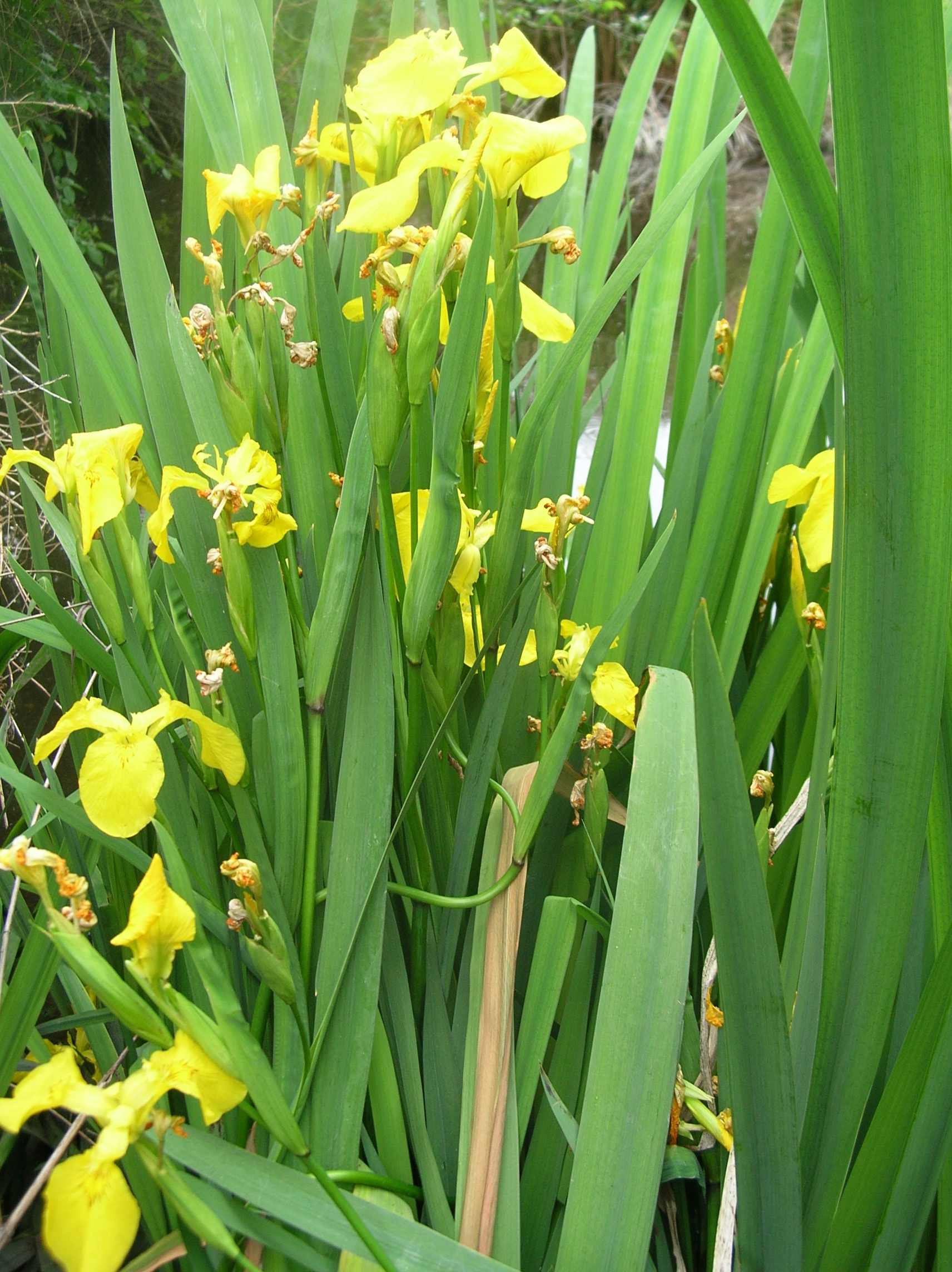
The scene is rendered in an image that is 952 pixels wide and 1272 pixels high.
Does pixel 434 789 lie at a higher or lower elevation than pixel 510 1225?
higher

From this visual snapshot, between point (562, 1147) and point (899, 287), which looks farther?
point (562, 1147)

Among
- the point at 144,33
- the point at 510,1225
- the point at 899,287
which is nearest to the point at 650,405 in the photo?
the point at 899,287

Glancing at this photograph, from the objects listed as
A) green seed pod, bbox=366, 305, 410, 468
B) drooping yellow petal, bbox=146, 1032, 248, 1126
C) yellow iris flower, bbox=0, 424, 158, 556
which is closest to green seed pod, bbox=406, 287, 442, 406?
green seed pod, bbox=366, 305, 410, 468

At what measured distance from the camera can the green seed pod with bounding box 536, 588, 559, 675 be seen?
352mm

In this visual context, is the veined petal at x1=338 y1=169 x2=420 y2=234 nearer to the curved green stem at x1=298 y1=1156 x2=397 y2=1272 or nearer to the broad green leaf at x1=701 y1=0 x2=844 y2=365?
the broad green leaf at x1=701 y1=0 x2=844 y2=365

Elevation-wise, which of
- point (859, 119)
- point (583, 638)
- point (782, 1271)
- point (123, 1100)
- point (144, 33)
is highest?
point (144, 33)

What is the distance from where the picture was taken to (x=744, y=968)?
0.91ft

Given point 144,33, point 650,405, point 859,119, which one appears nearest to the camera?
point 859,119

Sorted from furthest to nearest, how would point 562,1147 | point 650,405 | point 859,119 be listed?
point 650,405, point 562,1147, point 859,119

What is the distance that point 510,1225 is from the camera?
1.02 feet

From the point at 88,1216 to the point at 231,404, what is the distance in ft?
0.82

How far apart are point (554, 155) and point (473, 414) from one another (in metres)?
0.11

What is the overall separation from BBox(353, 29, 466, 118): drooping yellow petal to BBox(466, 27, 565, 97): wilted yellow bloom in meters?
0.01

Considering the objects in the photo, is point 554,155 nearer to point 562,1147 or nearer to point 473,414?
point 473,414
